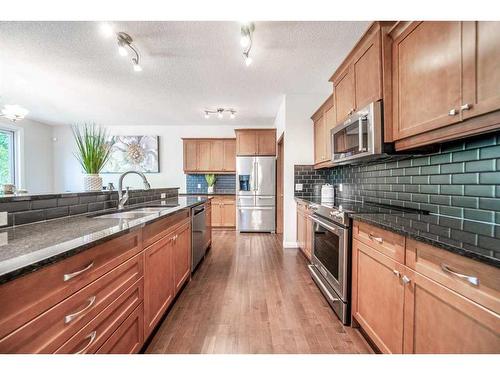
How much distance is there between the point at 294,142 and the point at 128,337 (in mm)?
3380

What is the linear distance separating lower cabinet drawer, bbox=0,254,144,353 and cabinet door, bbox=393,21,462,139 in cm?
185

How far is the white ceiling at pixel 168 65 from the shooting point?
233 centimetres

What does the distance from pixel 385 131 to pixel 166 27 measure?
7.22ft

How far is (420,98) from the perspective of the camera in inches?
56.1

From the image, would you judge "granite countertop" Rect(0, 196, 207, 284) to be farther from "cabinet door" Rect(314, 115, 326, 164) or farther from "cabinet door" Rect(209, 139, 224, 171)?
"cabinet door" Rect(209, 139, 224, 171)

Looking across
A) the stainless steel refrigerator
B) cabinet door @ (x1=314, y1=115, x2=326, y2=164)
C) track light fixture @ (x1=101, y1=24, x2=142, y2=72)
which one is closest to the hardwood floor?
cabinet door @ (x1=314, y1=115, x2=326, y2=164)

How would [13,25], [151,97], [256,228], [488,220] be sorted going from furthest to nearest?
[256,228] → [151,97] → [13,25] → [488,220]

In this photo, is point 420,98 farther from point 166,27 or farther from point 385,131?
point 166,27

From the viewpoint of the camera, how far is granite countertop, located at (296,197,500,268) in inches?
30.8

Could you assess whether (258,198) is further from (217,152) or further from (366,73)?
(366,73)

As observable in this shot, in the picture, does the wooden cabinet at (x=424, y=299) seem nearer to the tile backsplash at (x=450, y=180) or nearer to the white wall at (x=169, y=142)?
the tile backsplash at (x=450, y=180)

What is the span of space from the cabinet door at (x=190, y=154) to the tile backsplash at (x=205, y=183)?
369 millimetres

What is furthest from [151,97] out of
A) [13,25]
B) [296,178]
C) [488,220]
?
[488,220]

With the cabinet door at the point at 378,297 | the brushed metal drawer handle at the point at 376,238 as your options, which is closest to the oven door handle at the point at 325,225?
the cabinet door at the point at 378,297
